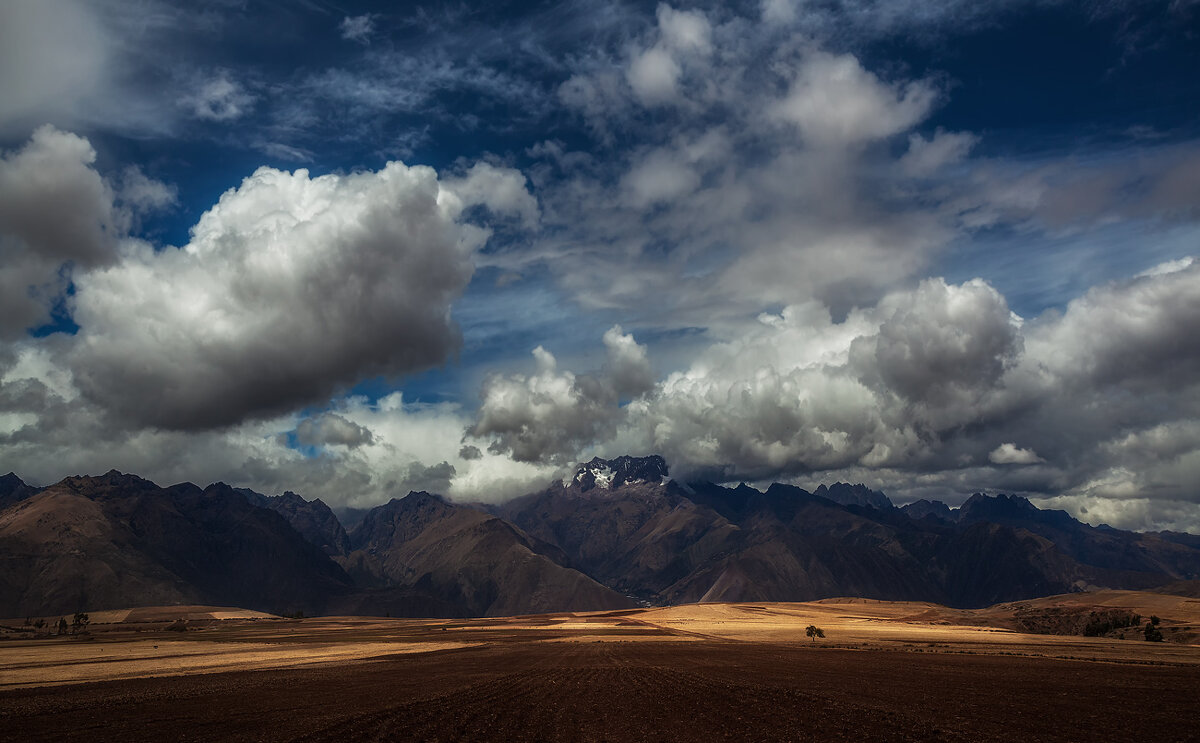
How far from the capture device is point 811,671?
260ft

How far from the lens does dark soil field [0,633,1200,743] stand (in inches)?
1641

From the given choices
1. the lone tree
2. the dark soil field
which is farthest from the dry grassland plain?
the lone tree

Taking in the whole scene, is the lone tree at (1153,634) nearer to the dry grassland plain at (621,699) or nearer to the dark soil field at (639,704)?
the dry grassland plain at (621,699)

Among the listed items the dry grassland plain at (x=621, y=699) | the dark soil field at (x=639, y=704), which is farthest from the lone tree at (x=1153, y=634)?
the dark soil field at (x=639, y=704)

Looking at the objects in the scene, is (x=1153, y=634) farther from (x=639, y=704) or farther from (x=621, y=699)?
(x=639, y=704)

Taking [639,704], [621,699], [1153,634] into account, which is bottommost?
[1153,634]

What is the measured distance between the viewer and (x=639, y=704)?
53156 millimetres

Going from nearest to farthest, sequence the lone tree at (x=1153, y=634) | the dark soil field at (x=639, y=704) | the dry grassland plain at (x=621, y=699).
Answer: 1. the dark soil field at (x=639, y=704)
2. the dry grassland plain at (x=621, y=699)
3. the lone tree at (x=1153, y=634)

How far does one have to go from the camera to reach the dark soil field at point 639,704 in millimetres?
41688

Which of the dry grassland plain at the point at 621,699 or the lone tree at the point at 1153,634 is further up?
the dry grassland plain at the point at 621,699

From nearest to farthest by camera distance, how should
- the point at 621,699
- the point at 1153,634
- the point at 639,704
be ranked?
the point at 639,704 < the point at 621,699 < the point at 1153,634

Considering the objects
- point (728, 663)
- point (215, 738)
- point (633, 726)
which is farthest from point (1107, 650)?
point (215, 738)

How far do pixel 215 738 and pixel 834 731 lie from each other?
36.2 m

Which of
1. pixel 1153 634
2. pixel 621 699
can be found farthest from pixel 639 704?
pixel 1153 634
